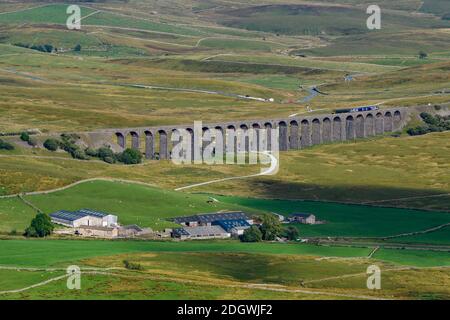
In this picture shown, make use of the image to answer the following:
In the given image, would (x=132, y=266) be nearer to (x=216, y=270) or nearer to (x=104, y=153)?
(x=216, y=270)

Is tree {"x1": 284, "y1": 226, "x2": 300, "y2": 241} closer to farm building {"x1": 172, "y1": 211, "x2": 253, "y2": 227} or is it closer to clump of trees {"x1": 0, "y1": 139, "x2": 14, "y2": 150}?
farm building {"x1": 172, "y1": 211, "x2": 253, "y2": 227}

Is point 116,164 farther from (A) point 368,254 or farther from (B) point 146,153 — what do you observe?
(A) point 368,254

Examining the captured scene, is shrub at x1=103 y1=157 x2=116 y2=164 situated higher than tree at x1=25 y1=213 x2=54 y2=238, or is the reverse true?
shrub at x1=103 y1=157 x2=116 y2=164

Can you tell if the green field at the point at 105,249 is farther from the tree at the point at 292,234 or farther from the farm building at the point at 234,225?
the tree at the point at 292,234

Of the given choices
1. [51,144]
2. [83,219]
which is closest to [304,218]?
[83,219]

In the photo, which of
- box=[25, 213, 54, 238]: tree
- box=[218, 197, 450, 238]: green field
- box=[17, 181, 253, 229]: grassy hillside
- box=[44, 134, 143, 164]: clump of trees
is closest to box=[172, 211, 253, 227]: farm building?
box=[17, 181, 253, 229]: grassy hillside
